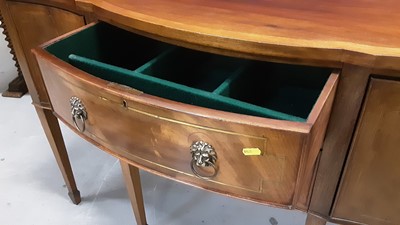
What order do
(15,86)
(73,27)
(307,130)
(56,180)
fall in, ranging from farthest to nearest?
(15,86) → (56,180) → (73,27) → (307,130)

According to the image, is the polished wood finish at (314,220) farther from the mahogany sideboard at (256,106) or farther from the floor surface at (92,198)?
the floor surface at (92,198)

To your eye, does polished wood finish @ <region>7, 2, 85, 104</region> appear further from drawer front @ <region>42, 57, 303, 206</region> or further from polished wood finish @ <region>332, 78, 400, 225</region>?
polished wood finish @ <region>332, 78, 400, 225</region>

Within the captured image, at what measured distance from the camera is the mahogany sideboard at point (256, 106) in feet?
1.61

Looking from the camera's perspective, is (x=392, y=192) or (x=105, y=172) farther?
(x=105, y=172)

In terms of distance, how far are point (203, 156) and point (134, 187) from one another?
41cm

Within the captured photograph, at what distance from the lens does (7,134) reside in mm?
1389

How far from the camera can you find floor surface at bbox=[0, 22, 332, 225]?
1053mm

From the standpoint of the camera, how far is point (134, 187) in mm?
882

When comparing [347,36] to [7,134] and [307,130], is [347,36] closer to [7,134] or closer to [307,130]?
[307,130]

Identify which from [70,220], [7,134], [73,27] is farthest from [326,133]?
[7,134]

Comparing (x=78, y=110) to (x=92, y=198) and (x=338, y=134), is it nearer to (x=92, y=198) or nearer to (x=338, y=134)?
(x=338, y=134)

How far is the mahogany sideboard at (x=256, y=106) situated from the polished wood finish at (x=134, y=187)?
20cm

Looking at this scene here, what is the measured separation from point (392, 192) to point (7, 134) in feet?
4.26

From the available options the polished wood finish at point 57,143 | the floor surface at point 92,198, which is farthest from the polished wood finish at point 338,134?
the polished wood finish at point 57,143
